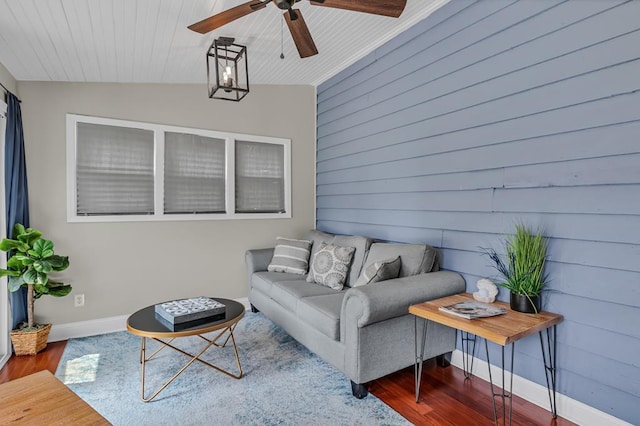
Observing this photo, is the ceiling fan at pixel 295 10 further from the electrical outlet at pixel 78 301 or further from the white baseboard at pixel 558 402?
the electrical outlet at pixel 78 301

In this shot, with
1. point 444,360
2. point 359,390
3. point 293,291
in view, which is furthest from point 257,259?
point 444,360

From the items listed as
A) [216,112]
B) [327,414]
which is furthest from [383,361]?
[216,112]

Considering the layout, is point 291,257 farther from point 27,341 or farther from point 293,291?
point 27,341

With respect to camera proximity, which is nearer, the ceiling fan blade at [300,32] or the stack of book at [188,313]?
the ceiling fan blade at [300,32]

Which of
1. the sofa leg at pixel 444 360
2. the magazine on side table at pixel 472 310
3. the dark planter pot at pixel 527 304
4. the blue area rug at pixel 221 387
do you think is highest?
the dark planter pot at pixel 527 304

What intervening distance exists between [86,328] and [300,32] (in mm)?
3228

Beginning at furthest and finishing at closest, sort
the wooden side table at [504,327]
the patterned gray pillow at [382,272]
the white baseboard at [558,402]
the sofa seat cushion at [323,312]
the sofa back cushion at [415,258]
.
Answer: the sofa back cushion at [415,258] < the patterned gray pillow at [382,272] < the sofa seat cushion at [323,312] < the white baseboard at [558,402] < the wooden side table at [504,327]

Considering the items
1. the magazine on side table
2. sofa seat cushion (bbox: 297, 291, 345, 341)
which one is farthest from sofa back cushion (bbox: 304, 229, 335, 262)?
the magazine on side table

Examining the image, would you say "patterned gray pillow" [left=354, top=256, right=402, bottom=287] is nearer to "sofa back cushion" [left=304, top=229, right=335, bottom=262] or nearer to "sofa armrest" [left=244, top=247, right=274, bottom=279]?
"sofa back cushion" [left=304, top=229, right=335, bottom=262]

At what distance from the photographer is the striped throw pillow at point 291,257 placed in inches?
148

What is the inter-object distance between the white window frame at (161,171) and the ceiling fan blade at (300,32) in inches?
69.8

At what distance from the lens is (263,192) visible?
4.32 metres

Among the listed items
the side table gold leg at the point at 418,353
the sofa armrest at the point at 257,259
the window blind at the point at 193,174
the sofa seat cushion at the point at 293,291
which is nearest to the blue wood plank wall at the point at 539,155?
the side table gold leg at the point at 418,353

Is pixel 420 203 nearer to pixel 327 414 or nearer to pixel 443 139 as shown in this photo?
pixel 443 139
